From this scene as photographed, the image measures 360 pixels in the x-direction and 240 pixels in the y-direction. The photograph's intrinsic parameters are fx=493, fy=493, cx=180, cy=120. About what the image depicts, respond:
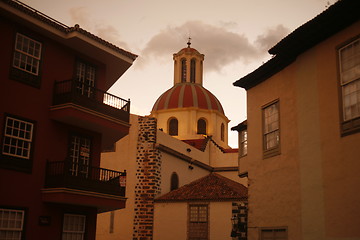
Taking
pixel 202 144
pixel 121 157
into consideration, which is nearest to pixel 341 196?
pixel 121 157

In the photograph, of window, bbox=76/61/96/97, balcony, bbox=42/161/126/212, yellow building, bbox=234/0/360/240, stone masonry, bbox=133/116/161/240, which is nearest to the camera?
yellow building, bbox=234/0/360/240

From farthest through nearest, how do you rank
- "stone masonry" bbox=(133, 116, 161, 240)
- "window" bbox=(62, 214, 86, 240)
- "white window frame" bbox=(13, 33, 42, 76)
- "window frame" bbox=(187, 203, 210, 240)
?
1. "stone masonry" bbox=(133, 116, 161, 240)
2. "window frame" bbox=(187, 203, 210, 240)
3. "window" bbox=(62, 214, 86, 240)
4. "white window frame" bbox=(13, 33, 42, 76)

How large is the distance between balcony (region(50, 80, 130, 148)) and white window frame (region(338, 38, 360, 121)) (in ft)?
32.3

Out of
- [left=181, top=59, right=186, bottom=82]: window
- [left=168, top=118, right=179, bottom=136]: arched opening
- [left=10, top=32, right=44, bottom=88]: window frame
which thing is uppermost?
[left=181, top=59, right=186, bottom=82]: window

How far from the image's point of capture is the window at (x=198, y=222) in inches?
1238

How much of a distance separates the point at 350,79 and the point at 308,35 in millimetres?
2256

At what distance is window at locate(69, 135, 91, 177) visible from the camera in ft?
64.1

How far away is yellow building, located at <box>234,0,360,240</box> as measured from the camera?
13312 millimetres

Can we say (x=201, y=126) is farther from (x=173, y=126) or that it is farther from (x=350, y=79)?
(x=350, y=79)

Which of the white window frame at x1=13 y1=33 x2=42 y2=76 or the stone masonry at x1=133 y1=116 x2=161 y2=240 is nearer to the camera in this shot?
the white window frame at x1=13 y1=33 x2=42 y2=76

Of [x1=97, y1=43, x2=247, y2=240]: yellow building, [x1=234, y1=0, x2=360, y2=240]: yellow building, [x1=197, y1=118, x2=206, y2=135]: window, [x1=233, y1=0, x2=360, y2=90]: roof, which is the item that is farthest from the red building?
[x1=197, y1=118, x2=206, y2=135]: window

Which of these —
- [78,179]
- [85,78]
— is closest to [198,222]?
[85,78]

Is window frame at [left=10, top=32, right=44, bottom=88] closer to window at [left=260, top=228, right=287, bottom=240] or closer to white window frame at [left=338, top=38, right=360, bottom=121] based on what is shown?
window at [left=260, top=228, right=287, bottom=240]

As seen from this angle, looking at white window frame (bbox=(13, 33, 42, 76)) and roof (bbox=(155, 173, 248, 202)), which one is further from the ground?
white window frame (bbox=(13, 33, 42, 76))
